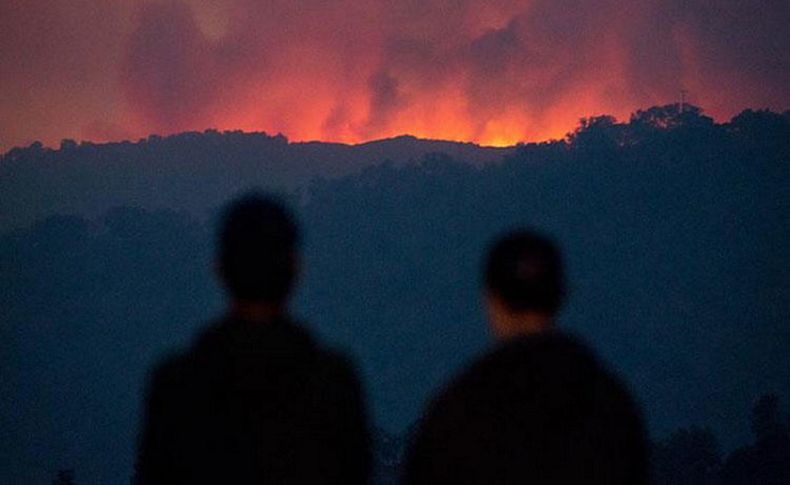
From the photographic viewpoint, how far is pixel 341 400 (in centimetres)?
271

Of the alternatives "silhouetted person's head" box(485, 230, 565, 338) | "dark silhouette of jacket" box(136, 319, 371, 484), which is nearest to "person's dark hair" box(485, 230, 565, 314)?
"silhouetted person's head" box(485, 230, 565, 338)

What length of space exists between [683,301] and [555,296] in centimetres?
18890

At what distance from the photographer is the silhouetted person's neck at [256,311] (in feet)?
8.75

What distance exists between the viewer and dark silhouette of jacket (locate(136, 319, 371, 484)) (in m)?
2.62

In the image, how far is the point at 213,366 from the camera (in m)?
2.62

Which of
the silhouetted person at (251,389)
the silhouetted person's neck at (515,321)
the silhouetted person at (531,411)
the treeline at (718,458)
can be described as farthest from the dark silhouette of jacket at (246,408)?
the treeline at (718,458)

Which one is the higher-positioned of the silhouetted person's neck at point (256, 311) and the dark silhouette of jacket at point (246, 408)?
the silhouetted person's neck at point (256, 311)

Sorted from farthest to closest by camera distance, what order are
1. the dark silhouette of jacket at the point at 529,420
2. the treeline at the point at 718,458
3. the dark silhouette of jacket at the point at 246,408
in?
the treeline at the point at 718,458 < the dark silhouette of jacket at the point at 246,408 < the dark silhouette of jacket at the point at 529,420

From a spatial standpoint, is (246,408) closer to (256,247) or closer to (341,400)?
(341,400)

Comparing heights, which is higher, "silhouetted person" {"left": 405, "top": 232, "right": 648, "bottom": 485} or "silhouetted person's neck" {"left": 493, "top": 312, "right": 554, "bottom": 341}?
"silhouetted person's neck" {"left": 493, "top": 312, "right": 554, "bottom": 341}

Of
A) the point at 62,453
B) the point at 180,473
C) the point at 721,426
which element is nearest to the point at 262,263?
the point at 180,473

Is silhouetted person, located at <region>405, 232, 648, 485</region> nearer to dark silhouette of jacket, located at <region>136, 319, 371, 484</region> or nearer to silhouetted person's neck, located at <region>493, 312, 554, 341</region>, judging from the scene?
silhouetted person's neck, located at <region>493, 312, 554, 341</region>

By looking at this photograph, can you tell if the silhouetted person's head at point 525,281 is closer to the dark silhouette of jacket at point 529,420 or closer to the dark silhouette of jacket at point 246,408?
the dark silhouette of jacket at point 529,420

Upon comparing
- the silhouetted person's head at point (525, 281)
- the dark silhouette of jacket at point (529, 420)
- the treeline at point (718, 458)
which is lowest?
the treeline at point (718, 458)
